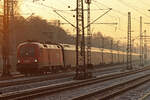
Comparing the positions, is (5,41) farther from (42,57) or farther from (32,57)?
(42,57)

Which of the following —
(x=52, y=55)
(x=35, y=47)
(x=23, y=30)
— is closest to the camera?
(x=35, y=47)

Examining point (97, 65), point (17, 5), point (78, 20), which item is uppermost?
point (17, 5)

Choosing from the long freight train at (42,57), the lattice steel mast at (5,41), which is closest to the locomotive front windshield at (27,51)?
the long freight train at (42,57)

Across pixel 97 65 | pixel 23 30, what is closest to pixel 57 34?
pixel 23 30

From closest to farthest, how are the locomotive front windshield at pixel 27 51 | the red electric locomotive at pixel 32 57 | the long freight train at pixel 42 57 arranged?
1. the red electric locomotive at pixel 32 57
2. the long freight train at pixel 42 57
3. the locomotive front windshield at pixel 27 51

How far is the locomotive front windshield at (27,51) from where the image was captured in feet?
123

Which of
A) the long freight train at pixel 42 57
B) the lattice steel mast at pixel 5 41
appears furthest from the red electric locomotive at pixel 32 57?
the lattice steel mast at pixel 5 41

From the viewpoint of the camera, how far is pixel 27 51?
123 ft

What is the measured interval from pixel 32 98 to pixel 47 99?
0.64m

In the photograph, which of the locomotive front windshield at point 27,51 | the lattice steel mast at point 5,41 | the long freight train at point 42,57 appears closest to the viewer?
the lattice steel mast at point 5,41

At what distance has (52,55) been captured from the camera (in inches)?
1624

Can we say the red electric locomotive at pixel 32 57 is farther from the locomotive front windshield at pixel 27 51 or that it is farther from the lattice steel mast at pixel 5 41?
the lattice steel mast at pixel 5 41

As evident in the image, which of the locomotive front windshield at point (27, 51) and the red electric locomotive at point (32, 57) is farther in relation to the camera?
the locomotive front windshield at point (27, 51)

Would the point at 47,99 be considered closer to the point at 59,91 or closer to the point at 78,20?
the point at 59,91
